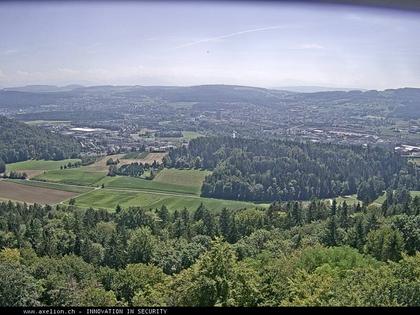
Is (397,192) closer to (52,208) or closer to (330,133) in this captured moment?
(330,133)

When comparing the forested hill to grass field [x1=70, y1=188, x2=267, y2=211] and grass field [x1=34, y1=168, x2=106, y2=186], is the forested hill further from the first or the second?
grass field [x1=70, y1=188, x2=267, y2=211]

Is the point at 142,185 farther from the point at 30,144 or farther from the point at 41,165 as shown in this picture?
the point at 30,144

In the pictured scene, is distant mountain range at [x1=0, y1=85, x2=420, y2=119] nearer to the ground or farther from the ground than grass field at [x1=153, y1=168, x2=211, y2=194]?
farther from the ground

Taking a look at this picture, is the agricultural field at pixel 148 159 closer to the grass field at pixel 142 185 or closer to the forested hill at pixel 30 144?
the grass field at pixel 142 185

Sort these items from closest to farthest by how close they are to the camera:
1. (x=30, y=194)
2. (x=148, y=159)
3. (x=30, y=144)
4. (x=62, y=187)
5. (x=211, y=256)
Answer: (x=211, y=256) < (x=30, y=194) < (x=30, y=144) < (x=62, y=187) < (x=148, y=159)

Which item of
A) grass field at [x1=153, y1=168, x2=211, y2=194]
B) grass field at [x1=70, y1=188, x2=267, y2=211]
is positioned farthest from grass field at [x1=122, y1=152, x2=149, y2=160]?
grass field at [x1=70, y1=188, x2=267, y2=211]

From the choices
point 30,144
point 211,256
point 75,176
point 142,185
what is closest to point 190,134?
point 142,185

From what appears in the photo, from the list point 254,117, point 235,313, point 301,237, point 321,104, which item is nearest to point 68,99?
point 254,117
